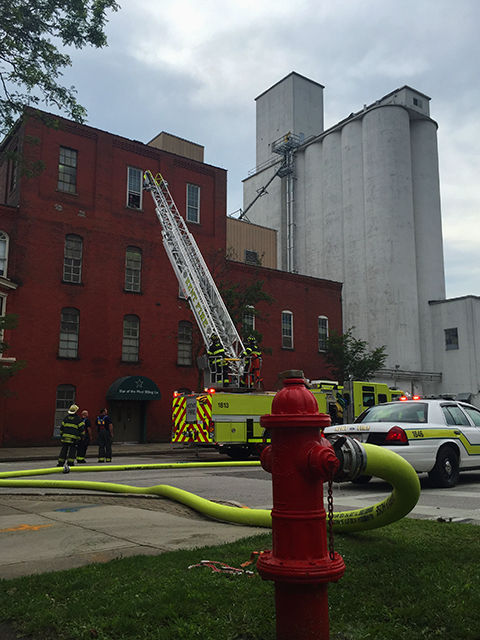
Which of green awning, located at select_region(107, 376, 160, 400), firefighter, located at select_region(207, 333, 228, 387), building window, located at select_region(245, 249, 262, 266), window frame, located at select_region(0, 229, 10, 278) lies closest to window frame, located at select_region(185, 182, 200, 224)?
building window, located at select_region(245, 249, 262, 266)

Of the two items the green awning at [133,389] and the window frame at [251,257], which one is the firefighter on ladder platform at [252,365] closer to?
the green awning at [133,389]

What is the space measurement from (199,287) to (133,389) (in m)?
6.48

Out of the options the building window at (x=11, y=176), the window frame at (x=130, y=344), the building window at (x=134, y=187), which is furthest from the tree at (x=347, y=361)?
the building window at (x=11, y=176)

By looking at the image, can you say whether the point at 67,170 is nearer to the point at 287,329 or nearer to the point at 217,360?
the point at 217,360

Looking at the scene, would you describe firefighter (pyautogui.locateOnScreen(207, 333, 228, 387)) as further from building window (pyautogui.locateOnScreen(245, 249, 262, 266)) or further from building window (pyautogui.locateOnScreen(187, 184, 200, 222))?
building window (pyautogui.locateOnScreen(245, 249, 262, 266))

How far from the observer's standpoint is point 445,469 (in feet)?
34.2

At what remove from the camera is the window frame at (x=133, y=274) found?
98.3ft

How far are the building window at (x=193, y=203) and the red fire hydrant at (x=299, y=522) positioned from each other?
102 ft

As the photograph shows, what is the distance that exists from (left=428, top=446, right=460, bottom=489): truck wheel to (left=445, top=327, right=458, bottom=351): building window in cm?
3538

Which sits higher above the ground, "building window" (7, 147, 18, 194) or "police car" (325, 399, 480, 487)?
"building window" (7, 147, 18, 194)

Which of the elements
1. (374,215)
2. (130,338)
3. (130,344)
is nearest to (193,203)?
(130,338)

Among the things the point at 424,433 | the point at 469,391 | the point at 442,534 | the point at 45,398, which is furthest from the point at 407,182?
the point at 442,534

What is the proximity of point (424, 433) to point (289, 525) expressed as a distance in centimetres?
803

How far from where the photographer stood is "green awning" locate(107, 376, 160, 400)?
1085 inches
